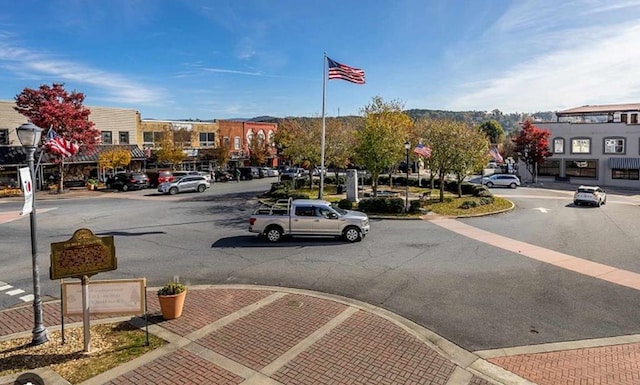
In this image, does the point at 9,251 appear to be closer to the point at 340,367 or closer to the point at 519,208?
the point at 340,367

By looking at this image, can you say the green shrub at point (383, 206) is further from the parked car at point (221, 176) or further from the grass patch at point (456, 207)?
the parked car at point (221, 176)

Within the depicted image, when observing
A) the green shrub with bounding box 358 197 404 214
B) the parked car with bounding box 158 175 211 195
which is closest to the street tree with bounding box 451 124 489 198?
the green shrub with bounding box 358 197 404 214

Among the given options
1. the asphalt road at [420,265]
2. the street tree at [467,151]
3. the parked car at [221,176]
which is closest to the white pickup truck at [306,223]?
the asphalt road at [420,265]

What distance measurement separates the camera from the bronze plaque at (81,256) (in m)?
8.36

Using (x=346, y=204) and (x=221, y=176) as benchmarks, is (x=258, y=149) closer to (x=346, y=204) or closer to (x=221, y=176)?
(x=221, y=176)

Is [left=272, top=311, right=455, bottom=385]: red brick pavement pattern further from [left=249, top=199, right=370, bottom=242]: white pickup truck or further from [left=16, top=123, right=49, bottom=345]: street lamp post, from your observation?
[left=249, top=199, right=370, bottom=242]: white pickup truck

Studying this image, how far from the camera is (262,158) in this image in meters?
64.7

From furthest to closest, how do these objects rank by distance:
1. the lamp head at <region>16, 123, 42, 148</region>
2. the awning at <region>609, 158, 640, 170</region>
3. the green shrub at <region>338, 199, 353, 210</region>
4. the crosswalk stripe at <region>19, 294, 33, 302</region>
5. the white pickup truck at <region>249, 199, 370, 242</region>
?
the awning at <region>609, 158, 640, 170</region> < the green shrub at <region>338, 199, 353, 210</region> < the white pickup truck at <region>249, 199, 370, 242</region> < the crosswalk stripe at <region>19, 294, 33, 302</region> < the lamp head at <region>16, 123, 42, 148</region>

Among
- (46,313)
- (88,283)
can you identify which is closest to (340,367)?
(88,283)

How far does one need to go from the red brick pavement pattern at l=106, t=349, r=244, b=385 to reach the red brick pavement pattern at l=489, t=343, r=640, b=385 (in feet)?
17.3

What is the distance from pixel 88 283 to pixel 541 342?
9.64 metres

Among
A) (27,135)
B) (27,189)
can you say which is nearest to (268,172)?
(27,135)

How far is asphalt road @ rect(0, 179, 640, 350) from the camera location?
10.5 meters

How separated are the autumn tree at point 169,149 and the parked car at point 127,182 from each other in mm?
6584
